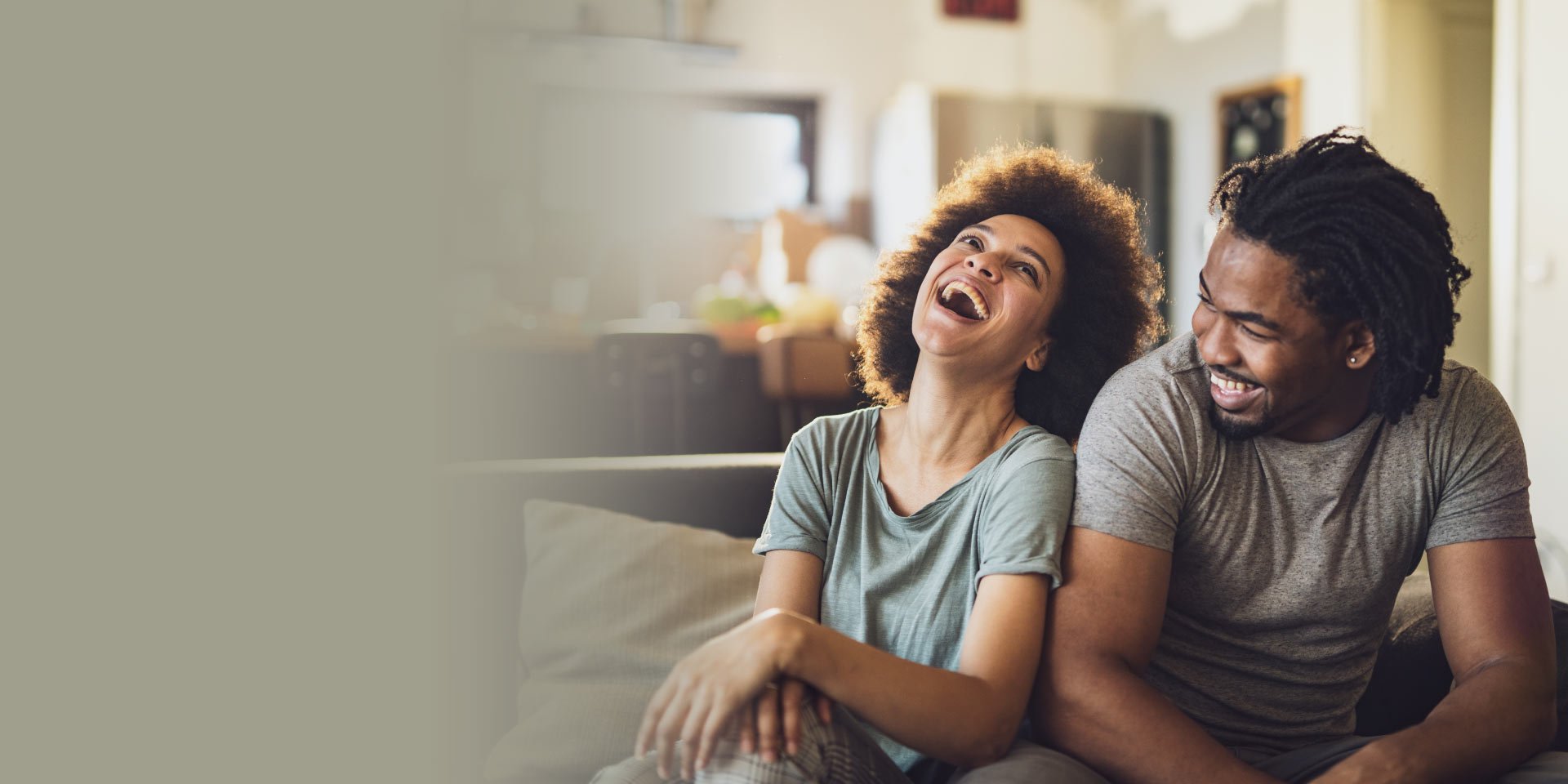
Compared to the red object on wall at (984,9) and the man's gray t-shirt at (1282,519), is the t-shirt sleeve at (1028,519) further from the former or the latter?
the red object on wall at (984,9)

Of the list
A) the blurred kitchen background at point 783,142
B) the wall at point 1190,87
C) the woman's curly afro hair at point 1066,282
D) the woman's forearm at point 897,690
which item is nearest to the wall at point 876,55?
the blurred kitchen background at point 783,142

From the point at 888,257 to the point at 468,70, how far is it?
4.32 m

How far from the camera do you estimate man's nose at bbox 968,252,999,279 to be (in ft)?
4.30

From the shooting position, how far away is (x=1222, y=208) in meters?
1.30

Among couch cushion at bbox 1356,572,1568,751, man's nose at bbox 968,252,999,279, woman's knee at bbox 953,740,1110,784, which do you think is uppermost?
man's nose at bbox 968,252,999,279

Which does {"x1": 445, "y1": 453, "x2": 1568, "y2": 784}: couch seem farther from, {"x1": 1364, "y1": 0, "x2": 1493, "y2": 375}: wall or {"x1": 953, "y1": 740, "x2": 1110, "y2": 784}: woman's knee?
{"x1": 1364, "y1": 0, "x2": 1493, "y2": 375}: wall

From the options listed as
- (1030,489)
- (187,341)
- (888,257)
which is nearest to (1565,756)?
(1030,489)

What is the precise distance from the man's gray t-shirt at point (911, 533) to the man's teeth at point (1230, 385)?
0.52ft

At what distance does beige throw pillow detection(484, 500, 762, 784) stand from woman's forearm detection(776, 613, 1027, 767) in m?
0.60

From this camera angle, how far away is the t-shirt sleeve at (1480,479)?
1.17m

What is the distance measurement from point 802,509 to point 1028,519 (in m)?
0.26

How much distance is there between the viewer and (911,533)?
125 centimetres

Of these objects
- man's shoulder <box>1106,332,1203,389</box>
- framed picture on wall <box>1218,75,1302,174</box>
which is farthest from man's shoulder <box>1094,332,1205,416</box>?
framed picture on wall <box>1218,75,1302,174</box>

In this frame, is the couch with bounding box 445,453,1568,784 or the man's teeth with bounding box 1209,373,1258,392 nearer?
the man's teeth with bounding box 1209,373,1258,392
